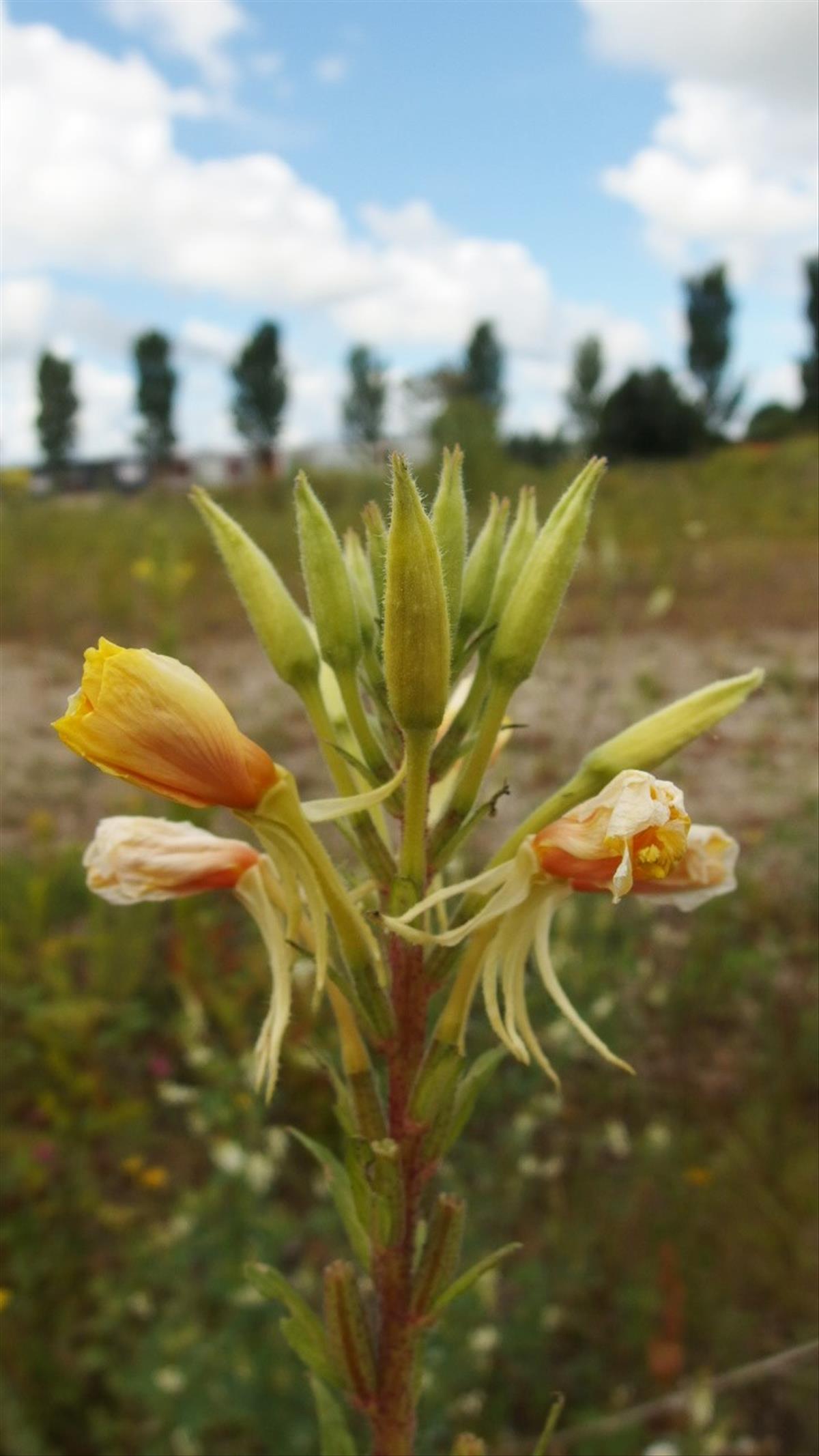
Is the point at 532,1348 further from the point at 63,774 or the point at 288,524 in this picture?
the point at 288,524

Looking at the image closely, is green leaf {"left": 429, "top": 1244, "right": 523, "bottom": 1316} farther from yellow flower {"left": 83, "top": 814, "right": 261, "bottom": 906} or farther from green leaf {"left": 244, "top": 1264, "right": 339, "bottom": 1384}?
yellow flower {"left": 83, "top": 814, "right": 261, "bottom": 906}

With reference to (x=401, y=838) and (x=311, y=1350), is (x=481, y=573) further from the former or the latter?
(x=311, y=1350)

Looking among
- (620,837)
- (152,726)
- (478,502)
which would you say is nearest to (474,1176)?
(620,837)

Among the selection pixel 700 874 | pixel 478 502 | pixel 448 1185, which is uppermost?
pixel 700 874

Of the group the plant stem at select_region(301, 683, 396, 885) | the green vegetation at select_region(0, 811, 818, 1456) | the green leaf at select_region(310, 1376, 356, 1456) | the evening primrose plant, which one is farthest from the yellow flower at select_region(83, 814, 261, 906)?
the green vegetation at select_region(0, 811, 818, 1456)

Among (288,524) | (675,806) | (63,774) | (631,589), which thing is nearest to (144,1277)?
(675,806)

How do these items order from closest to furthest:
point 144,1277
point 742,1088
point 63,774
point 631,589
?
point 144,1277, point 742,1088, point 63,774, point 631,589

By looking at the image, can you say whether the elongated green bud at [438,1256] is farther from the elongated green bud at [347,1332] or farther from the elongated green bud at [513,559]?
the elongated green bud at [513,559]

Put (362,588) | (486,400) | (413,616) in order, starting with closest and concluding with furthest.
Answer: (413,616)
(362,588)
(486,400)
